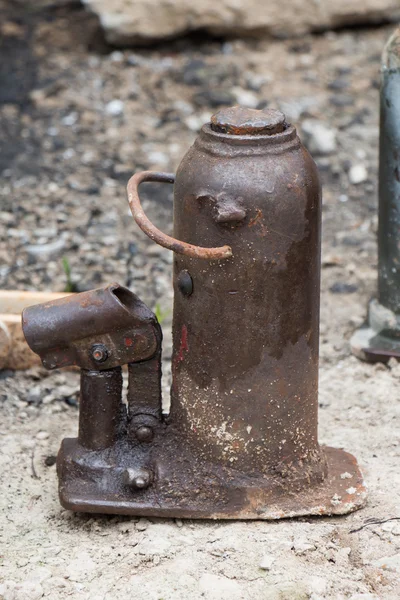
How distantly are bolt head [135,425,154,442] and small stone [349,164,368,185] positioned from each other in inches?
108

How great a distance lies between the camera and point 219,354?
240 centimetres

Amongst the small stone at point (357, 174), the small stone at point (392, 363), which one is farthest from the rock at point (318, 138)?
the small stone at point (392, 363)

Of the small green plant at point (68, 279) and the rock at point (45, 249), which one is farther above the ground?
the small green plant at point (68, 279)

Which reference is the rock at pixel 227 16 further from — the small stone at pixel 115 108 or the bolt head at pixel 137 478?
the bolt head at pixel 137 478

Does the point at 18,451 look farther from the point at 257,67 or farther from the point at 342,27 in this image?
the point at 342,27

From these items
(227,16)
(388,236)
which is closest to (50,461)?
(388,236)

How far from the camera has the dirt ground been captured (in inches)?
92.7

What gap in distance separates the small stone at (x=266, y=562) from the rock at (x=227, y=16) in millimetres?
4231

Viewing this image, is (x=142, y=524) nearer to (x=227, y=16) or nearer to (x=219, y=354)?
(x=219, y=354)

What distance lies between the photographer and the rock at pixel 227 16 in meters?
5.75

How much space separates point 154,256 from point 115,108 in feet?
5.34

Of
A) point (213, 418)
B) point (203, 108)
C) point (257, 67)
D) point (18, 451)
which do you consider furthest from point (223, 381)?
point (257, 67)

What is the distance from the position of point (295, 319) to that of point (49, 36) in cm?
A: 422

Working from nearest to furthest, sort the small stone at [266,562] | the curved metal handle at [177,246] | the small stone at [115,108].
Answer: the curved metal handle at [177,246] < the small stone at [266,562] < the small stone at [115,108]
